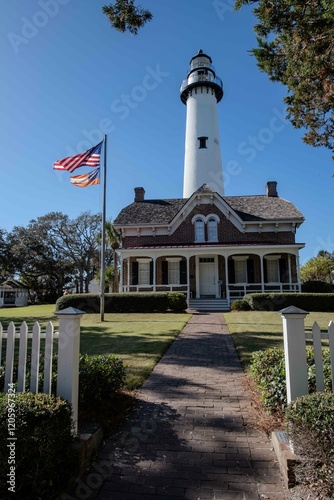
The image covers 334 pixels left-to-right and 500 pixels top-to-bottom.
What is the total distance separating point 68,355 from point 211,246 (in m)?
19.2

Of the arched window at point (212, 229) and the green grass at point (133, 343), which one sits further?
the arched window at point (212, 229)

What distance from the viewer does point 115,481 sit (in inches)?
121

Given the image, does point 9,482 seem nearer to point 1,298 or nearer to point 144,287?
point 144,287

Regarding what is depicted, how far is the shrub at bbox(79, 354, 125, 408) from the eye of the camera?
14.1 ft

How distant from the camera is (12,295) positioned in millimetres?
39469

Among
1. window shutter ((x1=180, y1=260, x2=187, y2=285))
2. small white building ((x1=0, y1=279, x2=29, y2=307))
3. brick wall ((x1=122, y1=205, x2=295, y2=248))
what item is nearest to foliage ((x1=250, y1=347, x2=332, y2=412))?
window shutter ((x1=180, y1=260, x2=187, y2=285))

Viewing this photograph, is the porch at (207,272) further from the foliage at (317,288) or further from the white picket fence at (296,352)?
the white picket fence at (296,352)

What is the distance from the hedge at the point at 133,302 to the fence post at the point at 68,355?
15.1 meters

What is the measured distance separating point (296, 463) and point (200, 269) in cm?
2132

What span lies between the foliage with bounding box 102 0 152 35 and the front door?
1800 cm

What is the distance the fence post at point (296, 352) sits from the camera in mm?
3463

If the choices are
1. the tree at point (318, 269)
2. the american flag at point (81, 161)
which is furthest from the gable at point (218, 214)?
the tree at point (318, 269)

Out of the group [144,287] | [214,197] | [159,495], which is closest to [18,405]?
[159,495]

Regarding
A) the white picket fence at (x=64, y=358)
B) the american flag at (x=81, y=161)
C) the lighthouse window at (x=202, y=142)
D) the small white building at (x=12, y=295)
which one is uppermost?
the lighthouse window at (x=202, y=142)
